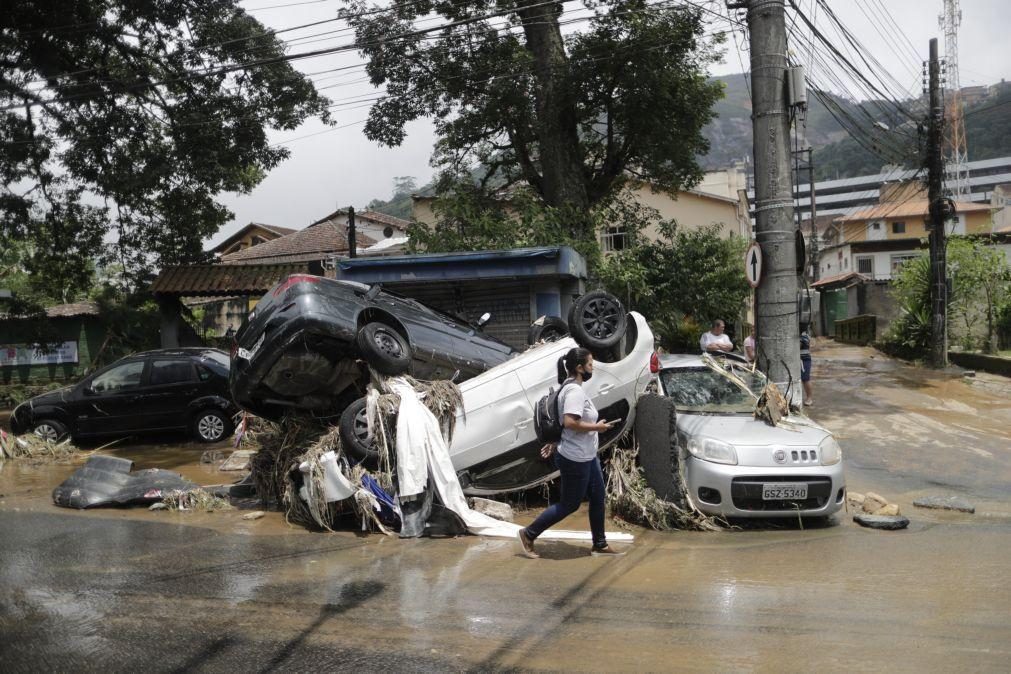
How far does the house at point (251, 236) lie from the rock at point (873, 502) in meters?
42.9

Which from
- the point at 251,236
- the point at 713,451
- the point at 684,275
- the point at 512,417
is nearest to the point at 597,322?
the point at 512,417

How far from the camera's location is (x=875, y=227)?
200 ft

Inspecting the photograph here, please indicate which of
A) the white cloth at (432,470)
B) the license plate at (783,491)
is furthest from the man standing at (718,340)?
the white cloth at (432,470)

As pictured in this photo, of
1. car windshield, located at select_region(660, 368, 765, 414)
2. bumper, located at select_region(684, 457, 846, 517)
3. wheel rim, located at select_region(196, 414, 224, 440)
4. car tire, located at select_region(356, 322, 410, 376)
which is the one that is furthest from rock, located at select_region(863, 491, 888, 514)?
wheel rim, located at select_region(196, 414, 224, 440)

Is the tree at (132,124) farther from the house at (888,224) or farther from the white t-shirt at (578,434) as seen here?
the house at (888,224)

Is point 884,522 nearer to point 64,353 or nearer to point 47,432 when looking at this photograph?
point 47,432

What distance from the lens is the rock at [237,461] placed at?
1038 centimetres

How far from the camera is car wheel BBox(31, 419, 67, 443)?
12391 mm

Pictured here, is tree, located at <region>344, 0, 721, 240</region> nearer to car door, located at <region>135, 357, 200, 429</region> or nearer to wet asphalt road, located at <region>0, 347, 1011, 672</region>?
car door, located at <region>135, 357, 200, 429</region>

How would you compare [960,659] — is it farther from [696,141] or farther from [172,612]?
[696,141]

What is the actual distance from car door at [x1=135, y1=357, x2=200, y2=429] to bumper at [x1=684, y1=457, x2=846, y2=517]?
903 cm

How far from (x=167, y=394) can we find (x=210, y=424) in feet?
2.76

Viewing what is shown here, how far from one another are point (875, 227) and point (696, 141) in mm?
48115

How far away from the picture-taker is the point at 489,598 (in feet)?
16.5
